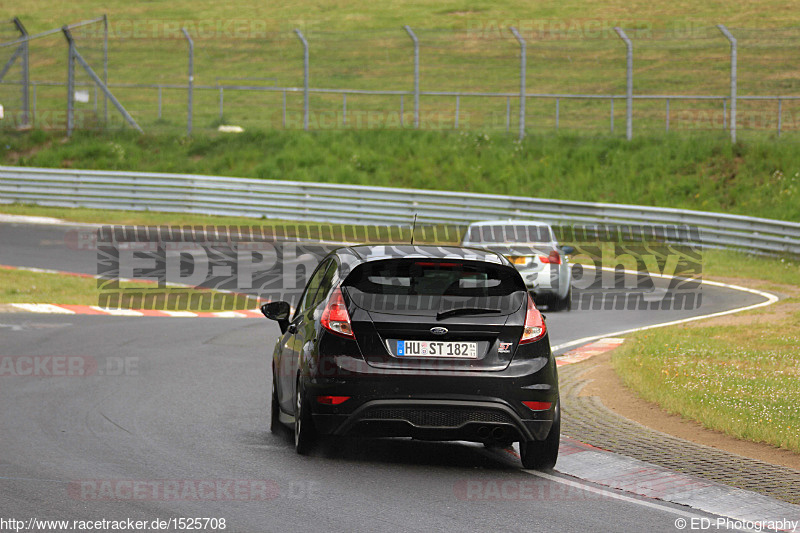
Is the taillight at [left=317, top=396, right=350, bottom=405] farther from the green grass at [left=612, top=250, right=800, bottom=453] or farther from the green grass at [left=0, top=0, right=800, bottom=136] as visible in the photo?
the green grass at [left=0, top=0, right=800, bottom=136]

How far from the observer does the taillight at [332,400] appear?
8156 millimetres

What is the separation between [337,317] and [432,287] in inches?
29.2

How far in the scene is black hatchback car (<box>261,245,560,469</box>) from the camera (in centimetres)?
811

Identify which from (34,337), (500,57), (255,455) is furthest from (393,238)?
(500,57)

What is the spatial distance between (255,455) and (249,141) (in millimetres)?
33192

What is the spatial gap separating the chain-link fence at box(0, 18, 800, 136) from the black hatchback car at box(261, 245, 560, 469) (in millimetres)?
24028

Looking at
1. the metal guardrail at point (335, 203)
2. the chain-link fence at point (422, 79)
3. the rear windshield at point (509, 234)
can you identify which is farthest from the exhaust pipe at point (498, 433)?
the chain-link fence at point (422, 79)

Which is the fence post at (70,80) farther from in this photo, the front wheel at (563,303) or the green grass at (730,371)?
the green grass at (730,371)

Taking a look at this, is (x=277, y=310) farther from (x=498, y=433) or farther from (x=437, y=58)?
(x=437, y=58)

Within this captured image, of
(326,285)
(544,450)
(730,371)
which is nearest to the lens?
(544,450)

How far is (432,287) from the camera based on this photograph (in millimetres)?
8602

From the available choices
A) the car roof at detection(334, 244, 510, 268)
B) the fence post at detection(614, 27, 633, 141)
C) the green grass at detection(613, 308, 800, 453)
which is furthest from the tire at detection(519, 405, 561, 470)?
the fence post at detection(614, 27, 633, 141)

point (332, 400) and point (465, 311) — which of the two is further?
point (465, 311)

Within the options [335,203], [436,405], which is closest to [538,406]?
[436,405]
